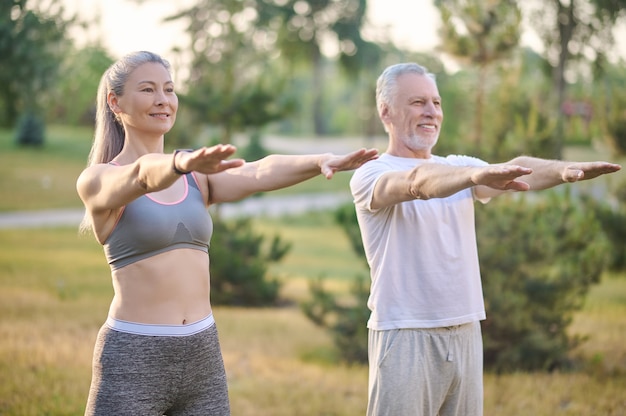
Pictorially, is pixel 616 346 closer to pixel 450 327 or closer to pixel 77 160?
pixel 450 327

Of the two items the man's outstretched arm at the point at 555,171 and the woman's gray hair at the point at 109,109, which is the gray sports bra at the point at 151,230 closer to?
the woman's gray hair at the point at 109,109

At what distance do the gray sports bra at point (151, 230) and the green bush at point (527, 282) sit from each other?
13.4 feet

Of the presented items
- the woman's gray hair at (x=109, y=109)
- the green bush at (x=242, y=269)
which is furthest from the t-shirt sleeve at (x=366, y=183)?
the green bush at (x=242, y=269)

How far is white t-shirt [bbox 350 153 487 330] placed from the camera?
3.09 meters

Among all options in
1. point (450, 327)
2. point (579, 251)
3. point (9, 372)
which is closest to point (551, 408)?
point (579, 251)

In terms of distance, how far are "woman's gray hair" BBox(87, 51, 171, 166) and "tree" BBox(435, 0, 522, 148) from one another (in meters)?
4.44

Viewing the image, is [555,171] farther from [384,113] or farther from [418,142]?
[384,113]

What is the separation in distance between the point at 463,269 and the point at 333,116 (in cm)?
7714

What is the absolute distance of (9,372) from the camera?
19.4ft

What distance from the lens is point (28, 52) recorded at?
7500 mm

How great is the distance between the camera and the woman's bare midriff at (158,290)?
2660mm

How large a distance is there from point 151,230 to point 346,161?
70 centimetres

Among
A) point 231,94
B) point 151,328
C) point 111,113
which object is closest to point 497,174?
point 151,328

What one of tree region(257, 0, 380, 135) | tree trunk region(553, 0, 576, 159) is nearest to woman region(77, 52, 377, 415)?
tree trunk region(553, 0, 576, 159)
